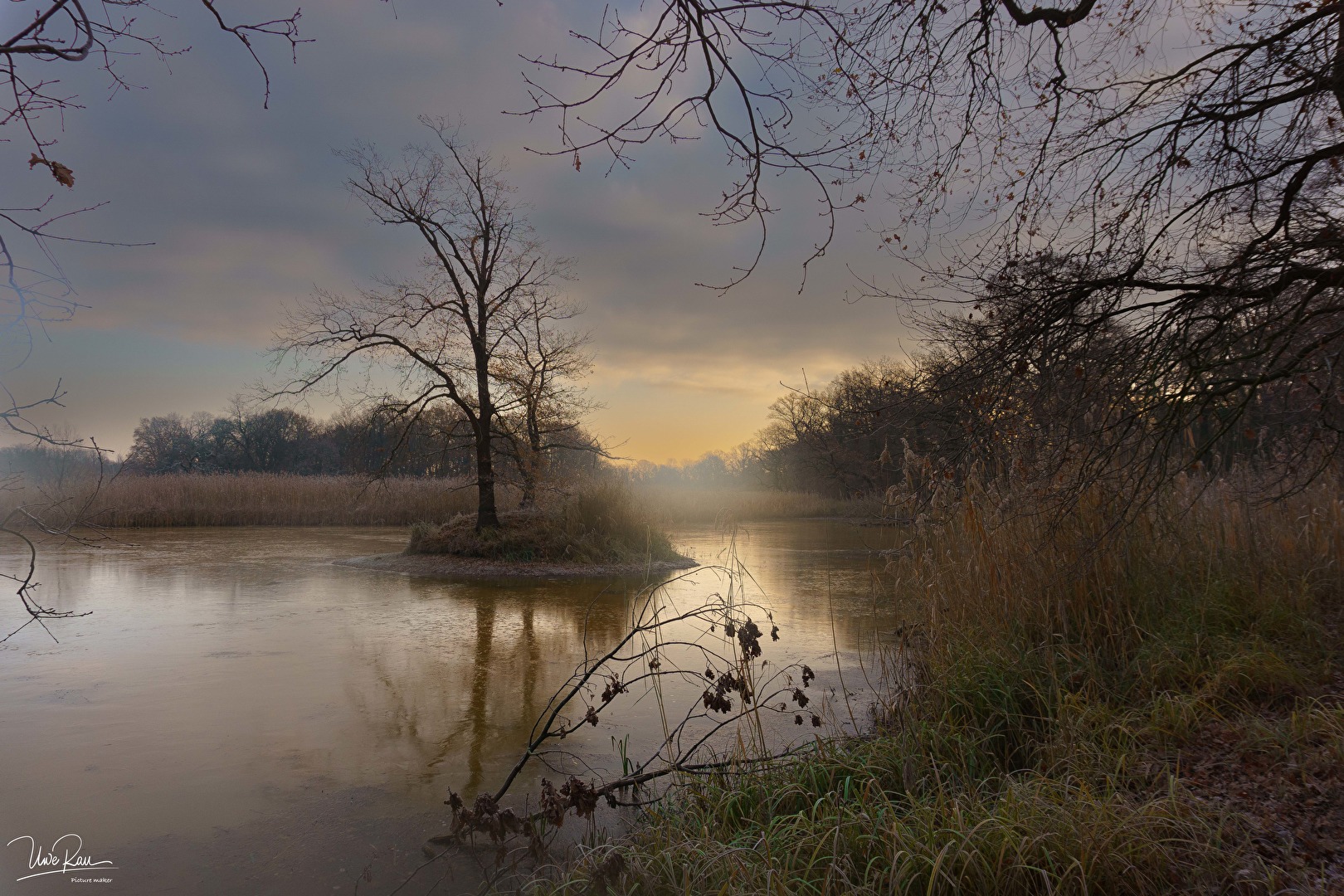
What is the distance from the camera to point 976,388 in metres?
5.09

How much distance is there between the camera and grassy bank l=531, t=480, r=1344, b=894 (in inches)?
109

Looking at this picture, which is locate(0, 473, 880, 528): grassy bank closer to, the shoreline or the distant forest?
the distant forest

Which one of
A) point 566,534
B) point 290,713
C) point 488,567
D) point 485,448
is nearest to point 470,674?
point 290,713

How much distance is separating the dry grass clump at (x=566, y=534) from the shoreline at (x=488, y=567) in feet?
0.90

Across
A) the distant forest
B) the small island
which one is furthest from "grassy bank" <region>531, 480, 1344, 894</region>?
the small island

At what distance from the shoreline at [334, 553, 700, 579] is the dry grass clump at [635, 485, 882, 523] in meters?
12.2

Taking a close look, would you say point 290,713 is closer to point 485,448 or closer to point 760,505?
→ point 485,448

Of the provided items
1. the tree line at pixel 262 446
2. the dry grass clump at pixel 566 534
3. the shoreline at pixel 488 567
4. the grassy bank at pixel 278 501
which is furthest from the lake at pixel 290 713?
the tree line at pixel 262 446

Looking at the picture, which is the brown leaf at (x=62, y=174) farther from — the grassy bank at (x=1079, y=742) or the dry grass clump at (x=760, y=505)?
the dry grass clump at (x=760, y=505)

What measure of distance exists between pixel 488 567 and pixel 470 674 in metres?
7.85

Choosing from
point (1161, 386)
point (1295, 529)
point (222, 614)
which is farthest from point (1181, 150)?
point (222, 614)

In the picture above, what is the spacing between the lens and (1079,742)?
3859 millimetres

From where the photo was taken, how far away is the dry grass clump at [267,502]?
23031mm

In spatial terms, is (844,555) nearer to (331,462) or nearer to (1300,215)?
(1300,215)
